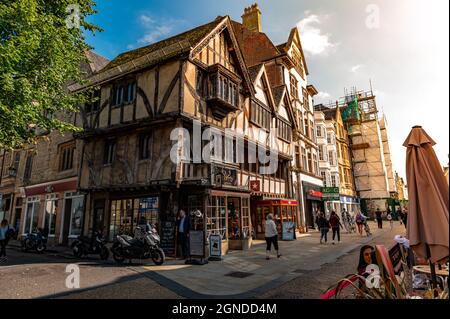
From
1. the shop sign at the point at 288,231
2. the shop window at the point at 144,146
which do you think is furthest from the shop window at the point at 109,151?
the shop sign at the point at 288,231

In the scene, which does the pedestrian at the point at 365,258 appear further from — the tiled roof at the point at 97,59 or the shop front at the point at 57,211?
the tiled roof at the point at 97,59

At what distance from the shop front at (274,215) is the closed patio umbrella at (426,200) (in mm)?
13249

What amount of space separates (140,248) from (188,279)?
307 cm

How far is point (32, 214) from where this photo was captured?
731 inches

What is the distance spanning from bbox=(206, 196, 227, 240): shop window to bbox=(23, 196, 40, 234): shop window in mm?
13639

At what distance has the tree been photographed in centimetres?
841

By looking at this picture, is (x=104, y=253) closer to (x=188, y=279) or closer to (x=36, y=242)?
(x=188, y=279)

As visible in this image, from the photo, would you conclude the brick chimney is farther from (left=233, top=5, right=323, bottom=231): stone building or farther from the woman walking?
the woman walking

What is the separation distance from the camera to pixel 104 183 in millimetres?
13953

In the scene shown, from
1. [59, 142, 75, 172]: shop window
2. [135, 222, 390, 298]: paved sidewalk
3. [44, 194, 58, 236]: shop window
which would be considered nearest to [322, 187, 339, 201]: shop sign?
[135, 222, 390, 298]: paved sidewalk

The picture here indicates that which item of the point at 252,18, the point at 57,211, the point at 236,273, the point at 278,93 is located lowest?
the point at 236,273

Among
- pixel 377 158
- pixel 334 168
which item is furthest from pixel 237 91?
pixel 377 158

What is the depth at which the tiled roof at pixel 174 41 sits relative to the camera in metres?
14.0

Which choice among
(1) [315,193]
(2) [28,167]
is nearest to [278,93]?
(1) [315,193]
